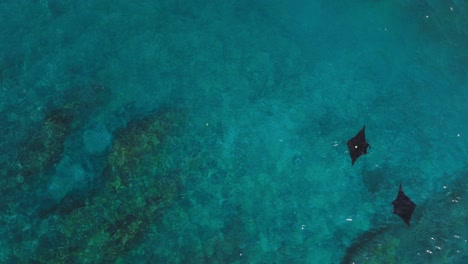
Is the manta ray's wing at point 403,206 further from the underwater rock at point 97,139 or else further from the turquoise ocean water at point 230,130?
the underwater rock at point 97,139

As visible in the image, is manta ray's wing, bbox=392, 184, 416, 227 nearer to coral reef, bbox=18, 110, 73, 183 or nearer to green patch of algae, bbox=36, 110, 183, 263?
green patch of algae, bbox=36, 110, 183, 263

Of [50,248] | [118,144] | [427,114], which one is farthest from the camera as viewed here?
[427,114]

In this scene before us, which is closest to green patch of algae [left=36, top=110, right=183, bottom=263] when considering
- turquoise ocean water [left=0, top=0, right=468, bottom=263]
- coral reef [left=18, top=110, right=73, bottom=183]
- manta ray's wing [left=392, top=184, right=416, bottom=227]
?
turquoise ocean water [left=0, top=0, right=468, bottom=263]

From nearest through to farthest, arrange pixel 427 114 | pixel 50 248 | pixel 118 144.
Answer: pixel 50 248 → pixel 118 144 → pixel 427 114

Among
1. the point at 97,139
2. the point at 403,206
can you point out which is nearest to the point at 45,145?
the point at 97,139

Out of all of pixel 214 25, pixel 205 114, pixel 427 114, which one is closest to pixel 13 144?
pixel 205 114

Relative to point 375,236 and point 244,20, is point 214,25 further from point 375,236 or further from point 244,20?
point 375,236
